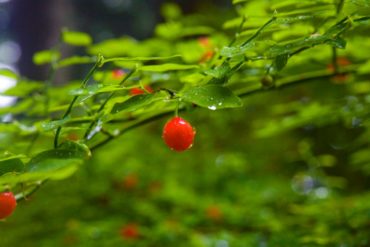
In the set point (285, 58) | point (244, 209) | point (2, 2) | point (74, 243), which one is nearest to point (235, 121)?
point (244, 209)

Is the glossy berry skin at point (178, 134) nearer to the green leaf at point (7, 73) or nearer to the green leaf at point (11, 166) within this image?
the green leaf at point (11, 166)

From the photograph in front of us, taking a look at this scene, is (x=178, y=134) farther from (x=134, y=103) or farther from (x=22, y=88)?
(x=22, y=88)

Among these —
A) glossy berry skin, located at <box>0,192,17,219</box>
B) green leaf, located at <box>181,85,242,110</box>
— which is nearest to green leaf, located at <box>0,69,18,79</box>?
glossy berry skin, located at <box>0,192,17,219</box>

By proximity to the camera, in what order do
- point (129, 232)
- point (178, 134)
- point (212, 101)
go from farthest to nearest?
point (129, 232)
point (178, 134)
point (212, 101)

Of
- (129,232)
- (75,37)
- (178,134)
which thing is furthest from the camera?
(129,232)

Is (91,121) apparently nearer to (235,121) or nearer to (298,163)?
(235,121)

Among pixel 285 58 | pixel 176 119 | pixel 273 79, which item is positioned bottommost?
pixel 176 119

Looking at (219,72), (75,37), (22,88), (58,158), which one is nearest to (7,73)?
(22,88)

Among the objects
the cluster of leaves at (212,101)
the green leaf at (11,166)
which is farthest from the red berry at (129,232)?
the green leaf at (11,166)
